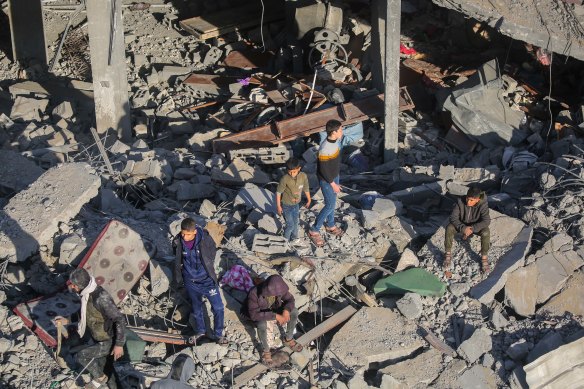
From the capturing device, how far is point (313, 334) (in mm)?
9680

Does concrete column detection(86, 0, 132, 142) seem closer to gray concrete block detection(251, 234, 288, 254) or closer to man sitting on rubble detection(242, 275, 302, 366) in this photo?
gray concrete block detection(251, 234, 288, 254)

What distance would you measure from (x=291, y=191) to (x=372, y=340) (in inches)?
73.5

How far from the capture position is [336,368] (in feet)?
30.9

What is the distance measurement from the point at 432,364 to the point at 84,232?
4271 millimetres

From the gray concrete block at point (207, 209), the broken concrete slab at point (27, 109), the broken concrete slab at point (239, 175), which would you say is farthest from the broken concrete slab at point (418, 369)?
the broken concrete slab at point (27, 109)

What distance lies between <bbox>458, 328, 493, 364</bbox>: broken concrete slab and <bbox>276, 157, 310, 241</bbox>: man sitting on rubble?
237cm

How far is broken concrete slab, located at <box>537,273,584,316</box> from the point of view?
10.2m

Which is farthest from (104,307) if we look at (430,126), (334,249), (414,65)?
(414,65)

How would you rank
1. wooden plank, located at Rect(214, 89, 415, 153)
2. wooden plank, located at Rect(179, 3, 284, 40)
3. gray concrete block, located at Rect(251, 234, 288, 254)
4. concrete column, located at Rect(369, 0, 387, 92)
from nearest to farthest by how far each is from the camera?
gray concrete block, located at Rect(251, 234, 288, 254) → wooden plank, located at Rect(214, 89, 415, 153) → concrete column, located at Rect(369, 0, 387, 92) → wooden plank, located at Rect(179, 3, 284, 40)

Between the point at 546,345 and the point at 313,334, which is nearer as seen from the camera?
the point at 546,345

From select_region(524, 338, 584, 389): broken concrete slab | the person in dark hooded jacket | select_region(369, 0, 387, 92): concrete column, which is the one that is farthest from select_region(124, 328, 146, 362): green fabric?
select_region(369, 0, 387, 92): concrete column

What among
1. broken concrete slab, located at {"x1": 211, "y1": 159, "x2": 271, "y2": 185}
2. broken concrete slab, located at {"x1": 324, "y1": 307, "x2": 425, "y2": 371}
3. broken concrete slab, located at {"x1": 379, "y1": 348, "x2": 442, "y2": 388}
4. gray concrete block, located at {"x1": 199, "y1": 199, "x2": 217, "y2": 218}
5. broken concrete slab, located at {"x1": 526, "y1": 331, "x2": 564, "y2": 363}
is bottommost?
broken concrete slab, located at {"x1": 379, "y1": 348, "x2": 442, "y2": 388}

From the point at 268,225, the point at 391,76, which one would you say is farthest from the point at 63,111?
the point at 268,225

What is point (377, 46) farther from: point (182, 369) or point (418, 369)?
point (182, 369)
